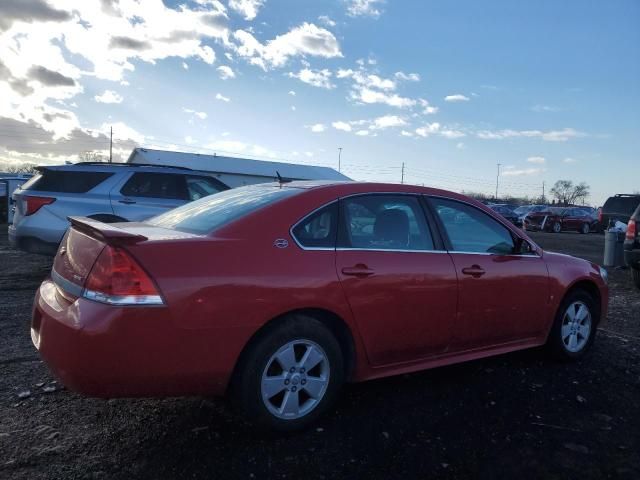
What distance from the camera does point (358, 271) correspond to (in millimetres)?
3328

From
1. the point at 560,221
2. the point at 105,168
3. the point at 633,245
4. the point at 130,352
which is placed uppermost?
the point at 105,168

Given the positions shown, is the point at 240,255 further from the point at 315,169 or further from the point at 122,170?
the point at 315,169

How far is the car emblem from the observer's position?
10.3 ft

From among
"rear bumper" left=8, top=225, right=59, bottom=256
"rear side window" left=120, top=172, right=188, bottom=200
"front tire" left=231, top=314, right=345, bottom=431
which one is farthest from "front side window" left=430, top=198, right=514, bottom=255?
"rear bumper" left=8, top=225, right=59, bottom=256

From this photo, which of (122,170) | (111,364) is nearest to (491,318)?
(111,364)

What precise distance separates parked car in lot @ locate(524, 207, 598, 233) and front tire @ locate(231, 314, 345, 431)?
92.9 feet

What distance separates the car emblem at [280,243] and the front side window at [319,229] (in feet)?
0.29

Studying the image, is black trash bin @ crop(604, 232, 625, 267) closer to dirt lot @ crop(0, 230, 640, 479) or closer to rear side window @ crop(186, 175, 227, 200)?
dirt lot @ crop(0, 230, 640, 479)

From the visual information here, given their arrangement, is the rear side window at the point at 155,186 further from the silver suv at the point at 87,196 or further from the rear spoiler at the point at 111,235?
the rear spoiler at the point at 111,235

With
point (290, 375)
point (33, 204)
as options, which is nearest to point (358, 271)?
point (290, 375)

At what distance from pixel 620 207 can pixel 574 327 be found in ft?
67.4

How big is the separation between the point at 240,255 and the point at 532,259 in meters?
2.64

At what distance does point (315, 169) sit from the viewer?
39969 millimetres

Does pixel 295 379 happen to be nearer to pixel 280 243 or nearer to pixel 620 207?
pixel 280 243
